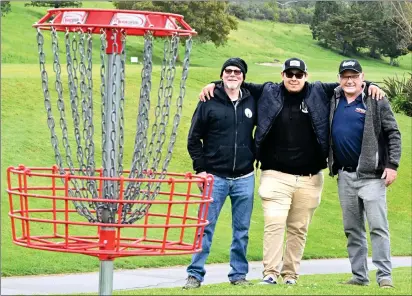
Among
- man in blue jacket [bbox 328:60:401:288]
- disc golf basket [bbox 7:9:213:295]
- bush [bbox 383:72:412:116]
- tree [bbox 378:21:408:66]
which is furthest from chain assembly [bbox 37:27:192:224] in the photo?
tree [bbox 378:21:408:66]

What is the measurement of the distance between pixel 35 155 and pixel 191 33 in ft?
49.0

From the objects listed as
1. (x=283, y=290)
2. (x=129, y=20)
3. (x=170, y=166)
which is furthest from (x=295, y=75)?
(x=170, y=166)

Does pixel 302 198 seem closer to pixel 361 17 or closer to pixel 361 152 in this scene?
pixel 361 152

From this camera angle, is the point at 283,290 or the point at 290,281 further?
the point at 290,281

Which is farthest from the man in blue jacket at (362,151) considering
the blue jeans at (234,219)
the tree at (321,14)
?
the tree at (321,14)

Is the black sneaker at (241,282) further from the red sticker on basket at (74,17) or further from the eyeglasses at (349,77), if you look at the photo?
the red sticker on basket at (74,17)

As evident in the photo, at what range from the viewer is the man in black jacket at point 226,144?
30.6 feet

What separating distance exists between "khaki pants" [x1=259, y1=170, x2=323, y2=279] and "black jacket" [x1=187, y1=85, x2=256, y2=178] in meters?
0.30

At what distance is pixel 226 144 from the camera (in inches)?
368

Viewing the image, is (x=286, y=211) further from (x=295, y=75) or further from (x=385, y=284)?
(x=295, y=75)

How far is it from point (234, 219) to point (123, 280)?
3478 mm

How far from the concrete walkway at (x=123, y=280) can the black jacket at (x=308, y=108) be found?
3.02 m

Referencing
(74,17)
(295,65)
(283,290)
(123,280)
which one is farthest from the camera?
(123,280)

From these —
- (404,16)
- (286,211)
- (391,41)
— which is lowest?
(391,41)
